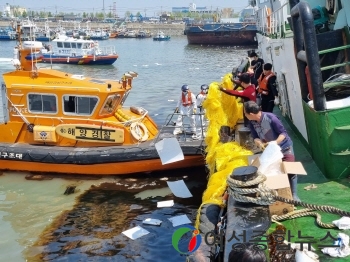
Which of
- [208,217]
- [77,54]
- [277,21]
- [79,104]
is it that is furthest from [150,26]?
[208,217]

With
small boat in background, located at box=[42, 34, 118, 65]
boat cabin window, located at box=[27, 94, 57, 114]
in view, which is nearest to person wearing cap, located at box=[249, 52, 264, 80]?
boat cabin window, located at box=[27, 94, 57, 114]

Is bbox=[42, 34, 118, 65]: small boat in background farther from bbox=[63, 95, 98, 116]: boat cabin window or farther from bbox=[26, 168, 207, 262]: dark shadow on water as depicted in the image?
bbox=[26, 168, 207, 262]: dark shadow on water

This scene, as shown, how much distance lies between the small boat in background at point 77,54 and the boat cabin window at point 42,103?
92.8ft

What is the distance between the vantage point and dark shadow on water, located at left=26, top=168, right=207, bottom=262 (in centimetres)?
736

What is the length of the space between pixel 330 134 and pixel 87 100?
21.9 feet

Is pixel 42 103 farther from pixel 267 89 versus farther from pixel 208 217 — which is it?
pixel 208 217

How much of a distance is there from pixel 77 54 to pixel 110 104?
1175 inches

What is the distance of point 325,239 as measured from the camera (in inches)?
177

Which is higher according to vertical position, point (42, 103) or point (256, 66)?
point (256, 66)

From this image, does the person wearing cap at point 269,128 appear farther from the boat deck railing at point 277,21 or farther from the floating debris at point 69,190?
the floating debris at point 69,190

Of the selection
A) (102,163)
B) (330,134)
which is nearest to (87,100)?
(102,163)

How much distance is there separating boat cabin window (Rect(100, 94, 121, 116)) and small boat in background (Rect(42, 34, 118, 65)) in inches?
1120

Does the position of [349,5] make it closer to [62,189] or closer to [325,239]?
[325,239]

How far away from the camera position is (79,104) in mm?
11031
